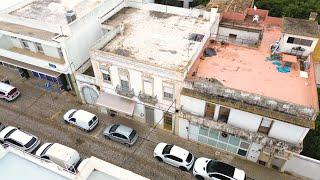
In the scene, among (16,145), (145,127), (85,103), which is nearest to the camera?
(16,145)

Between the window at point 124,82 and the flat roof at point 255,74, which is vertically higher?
the flat roof at point 255,74

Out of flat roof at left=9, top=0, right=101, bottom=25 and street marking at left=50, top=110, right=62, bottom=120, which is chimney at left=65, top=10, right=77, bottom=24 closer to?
flat roof at left=9, top=0, right=101, bottom=25

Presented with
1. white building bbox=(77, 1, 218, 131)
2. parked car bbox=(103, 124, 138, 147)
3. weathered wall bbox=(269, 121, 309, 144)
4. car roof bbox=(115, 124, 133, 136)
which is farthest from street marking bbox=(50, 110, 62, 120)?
weathered wall bbox=(269, 121, 309, 144)

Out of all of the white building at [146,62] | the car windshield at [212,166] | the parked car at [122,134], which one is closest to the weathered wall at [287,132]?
the car windshield at [212,166]

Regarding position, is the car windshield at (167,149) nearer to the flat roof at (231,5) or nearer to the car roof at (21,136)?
the car roof at (21,136)

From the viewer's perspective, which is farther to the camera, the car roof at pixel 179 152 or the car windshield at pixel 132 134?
the car windshield at pixel 132 134

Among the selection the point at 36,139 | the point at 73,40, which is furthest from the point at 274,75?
the point at 36,139

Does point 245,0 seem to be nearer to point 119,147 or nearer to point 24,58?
point 119,147

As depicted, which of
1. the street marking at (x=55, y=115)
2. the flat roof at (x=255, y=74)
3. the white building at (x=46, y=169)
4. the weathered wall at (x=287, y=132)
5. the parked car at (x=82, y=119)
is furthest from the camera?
the street marking at (x=55, y=115)
